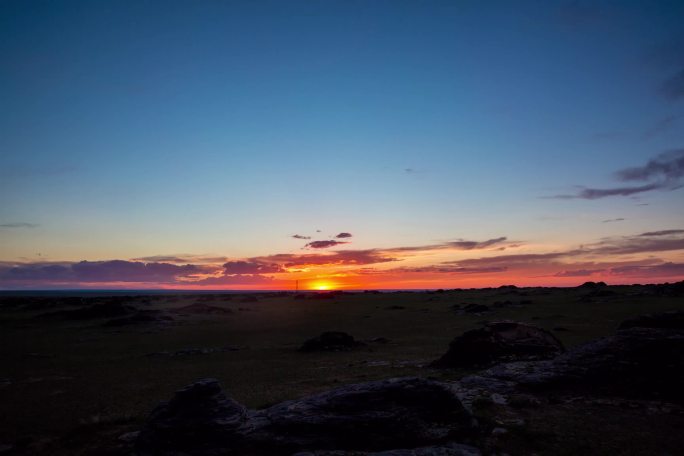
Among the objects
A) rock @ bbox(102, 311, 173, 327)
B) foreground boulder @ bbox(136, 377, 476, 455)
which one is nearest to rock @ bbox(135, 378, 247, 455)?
foreground boulder @ bbox(136, 377, 476, 455)

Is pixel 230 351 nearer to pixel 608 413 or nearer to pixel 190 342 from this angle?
pixel 190 342

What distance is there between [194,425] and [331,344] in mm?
23481

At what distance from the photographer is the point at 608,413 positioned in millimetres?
15055

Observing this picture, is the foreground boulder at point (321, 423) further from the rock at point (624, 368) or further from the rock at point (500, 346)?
the rock at point (500, 346)

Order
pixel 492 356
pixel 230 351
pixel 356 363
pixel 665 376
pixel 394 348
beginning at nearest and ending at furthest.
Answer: pixel 665 376, pixel 492 356, pixel 356 363, pixel 394 348, pixel 230 351

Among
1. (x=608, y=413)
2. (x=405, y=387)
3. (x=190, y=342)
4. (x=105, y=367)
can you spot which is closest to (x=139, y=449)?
A: (x=405, y=387)

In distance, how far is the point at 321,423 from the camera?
1342 cm

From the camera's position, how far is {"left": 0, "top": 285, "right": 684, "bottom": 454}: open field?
16.2 m

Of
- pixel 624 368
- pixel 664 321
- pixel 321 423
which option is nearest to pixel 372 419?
pixel 321 423

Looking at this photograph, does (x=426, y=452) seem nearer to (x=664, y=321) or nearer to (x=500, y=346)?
(x=500, y=346)

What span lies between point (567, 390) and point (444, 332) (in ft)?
92.8

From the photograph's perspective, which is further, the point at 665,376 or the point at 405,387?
the point at 665,376

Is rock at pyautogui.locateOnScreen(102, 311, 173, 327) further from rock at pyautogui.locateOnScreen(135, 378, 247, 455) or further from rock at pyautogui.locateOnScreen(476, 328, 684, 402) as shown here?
rock at pyautogui.locateOnScreen(476, 328, 684, 402)

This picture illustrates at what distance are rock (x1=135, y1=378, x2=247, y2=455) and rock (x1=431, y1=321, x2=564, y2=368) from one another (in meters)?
14.6
